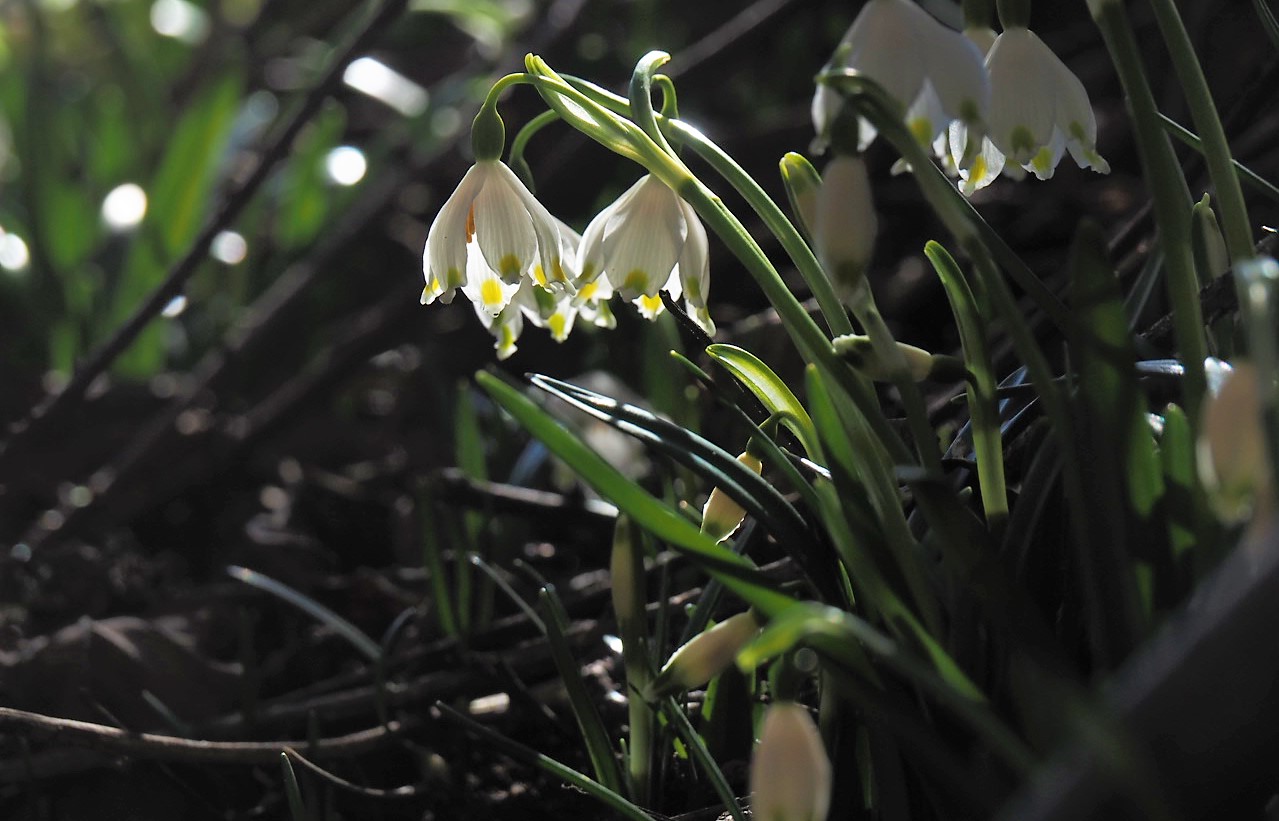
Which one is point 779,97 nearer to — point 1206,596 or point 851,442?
point 851,442

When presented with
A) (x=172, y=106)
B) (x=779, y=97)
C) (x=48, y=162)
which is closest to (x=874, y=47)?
(x=779, y=97)

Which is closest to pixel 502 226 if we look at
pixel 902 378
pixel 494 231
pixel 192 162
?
pixel 494 231

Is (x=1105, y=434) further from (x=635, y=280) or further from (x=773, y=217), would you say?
(x=635, y=280)

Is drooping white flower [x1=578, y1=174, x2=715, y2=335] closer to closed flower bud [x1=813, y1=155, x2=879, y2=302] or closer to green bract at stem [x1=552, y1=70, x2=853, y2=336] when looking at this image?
green bract at stem [x1=552, y1=70, x2=853, y2=336]

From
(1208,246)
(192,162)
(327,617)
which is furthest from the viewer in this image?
(192,162)

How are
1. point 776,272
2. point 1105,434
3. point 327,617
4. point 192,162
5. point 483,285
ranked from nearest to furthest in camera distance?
point 1105,434, point 776,272, point 483,285, point 327,617, point 192,162

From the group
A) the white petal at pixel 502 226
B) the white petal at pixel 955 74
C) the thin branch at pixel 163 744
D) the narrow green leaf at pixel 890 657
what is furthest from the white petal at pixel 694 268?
the thin branch at pixel 163 744

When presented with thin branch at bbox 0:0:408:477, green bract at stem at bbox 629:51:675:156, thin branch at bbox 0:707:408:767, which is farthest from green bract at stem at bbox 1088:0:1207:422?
thin branch at bbox 0:0:408:477
